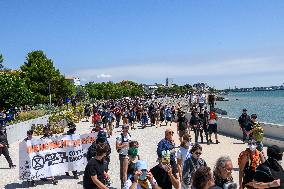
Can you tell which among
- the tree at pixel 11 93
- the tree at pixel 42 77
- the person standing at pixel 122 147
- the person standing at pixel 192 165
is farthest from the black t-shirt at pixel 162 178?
the tree at pixel 42 77

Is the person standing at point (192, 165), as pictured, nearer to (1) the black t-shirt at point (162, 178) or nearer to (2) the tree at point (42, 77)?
(1) the black t-shirt at point (162, 178)

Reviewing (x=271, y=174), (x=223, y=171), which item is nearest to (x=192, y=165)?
(x=271, y=174)

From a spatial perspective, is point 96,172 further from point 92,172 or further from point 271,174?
point 271,174

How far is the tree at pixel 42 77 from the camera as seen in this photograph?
220 feet

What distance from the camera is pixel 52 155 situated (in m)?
13.5

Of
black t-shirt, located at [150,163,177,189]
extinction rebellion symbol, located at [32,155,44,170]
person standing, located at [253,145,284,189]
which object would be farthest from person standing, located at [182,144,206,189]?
extinction rebellion symbol, located at [32,155,44,170]

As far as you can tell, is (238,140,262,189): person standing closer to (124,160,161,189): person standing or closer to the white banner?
(124,160,161,189): person standing

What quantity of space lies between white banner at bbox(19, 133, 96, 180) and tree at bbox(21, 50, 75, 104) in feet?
172

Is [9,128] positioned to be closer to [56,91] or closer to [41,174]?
[41,174]

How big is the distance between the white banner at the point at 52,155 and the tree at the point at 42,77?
52.3 meters

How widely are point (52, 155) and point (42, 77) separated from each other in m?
56.7

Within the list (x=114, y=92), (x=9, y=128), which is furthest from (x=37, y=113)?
(x=114, y=92)

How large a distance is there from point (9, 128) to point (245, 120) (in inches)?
527

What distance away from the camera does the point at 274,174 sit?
6.50 meters
